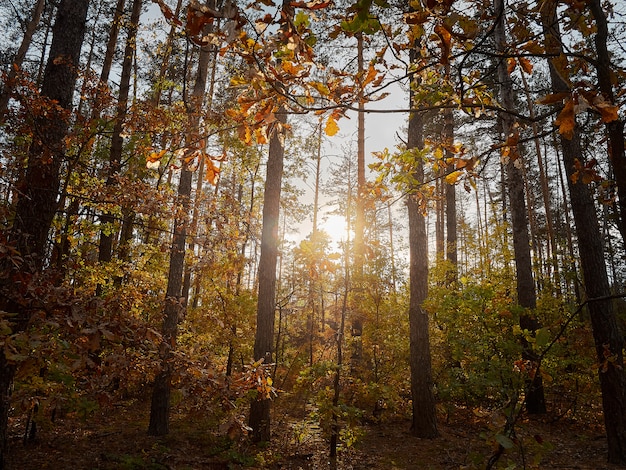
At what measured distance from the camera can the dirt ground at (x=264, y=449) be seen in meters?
5.49

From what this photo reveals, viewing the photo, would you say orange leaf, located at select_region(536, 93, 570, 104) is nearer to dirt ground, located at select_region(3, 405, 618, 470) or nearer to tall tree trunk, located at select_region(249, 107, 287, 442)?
dirt ground, located at select_region(3, 405, 618, 470)

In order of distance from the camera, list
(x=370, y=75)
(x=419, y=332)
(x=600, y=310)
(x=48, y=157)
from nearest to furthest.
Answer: (x=370, y=75), (x=48, y=157), (x=600, y=310), (x=419, y=332)

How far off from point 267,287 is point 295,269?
2.01 ft

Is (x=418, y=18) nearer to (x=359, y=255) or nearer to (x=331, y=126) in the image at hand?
(x=331, y=126)

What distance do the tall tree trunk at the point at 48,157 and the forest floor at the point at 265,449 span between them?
234 cm

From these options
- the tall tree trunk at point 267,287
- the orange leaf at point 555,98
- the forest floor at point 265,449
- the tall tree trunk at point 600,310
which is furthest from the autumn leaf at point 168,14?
the forest floor at point 265,449

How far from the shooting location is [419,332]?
7254mm

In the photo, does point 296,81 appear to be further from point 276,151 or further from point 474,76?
point 276,151

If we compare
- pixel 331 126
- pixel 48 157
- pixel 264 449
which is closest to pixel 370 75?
pixel 331 126

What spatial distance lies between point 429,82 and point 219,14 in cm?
151

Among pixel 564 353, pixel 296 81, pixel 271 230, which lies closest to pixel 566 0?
pixel 296 81

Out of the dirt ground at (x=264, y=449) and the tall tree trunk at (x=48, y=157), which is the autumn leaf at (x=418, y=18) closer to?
the tall tree trunk at (x=48, y=157)

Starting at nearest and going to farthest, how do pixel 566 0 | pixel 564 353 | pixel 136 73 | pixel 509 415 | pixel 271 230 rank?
pixel 509 415 → pixel 566 0 → pixel 271 230 → pixel 564 353 → pixel 136 73

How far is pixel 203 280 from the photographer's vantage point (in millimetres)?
8844
